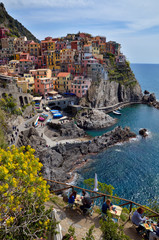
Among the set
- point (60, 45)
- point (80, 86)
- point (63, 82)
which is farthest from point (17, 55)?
point (80, 86)

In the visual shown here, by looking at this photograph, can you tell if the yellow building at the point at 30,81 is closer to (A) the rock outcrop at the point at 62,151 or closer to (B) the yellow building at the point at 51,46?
(B) the yellow building at the point at 51,46

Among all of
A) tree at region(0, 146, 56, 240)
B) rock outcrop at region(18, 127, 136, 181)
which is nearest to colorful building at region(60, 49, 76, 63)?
rock outcrop at region(18, 127, 136, 181)

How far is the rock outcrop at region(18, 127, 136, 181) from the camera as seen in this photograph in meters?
31.9

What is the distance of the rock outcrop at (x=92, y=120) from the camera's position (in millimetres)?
53875

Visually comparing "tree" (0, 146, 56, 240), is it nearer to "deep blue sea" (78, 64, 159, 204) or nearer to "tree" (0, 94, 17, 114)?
"deep blue sea" (78, 64, 159, 204)

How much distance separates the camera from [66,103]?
61812mm

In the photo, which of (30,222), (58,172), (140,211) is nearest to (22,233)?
→ (30,222)

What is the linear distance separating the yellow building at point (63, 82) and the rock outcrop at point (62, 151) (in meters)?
29.8

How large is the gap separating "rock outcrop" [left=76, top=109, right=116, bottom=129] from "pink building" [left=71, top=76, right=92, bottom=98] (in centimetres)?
878

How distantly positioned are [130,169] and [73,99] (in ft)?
120

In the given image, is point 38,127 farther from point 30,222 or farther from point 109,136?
point 30,222

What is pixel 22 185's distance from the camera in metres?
8.73

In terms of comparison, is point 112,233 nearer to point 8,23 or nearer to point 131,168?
point 131,168

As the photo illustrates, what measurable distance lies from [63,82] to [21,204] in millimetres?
61190
